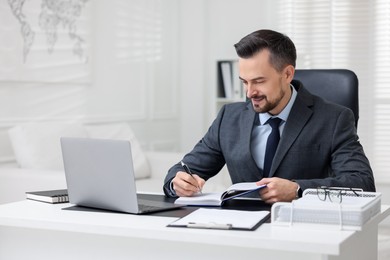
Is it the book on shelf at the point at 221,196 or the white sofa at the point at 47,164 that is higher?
the book on shelf at the point at 221,196

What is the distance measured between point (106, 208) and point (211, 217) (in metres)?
0.36

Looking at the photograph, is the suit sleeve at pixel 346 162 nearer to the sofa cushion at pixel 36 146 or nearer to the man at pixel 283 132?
the man at pixel 283 132

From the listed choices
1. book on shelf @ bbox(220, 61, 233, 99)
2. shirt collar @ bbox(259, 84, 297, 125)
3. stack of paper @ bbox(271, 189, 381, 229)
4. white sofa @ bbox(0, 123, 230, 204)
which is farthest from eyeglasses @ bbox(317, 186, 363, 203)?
book on shelf @ bbox(220, 61, 233, 99)

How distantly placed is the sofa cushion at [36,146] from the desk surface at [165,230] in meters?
1.87

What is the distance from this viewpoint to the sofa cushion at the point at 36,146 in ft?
13.1

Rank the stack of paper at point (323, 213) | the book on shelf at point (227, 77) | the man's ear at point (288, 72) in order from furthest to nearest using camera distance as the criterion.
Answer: the book on shelf at point (227, 77) < the man's ear at point (288, 72) < the stack of paper at point (323, 213)

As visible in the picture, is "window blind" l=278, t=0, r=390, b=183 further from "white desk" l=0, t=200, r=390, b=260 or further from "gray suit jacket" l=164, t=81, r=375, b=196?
"white desk" l=0, t=200, r=390, b=260

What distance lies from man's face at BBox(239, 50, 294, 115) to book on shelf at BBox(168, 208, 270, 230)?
0.56 m

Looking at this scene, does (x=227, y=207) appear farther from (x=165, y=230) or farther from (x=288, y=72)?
(x=288, y=72)

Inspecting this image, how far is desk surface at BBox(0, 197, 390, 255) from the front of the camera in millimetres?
1627

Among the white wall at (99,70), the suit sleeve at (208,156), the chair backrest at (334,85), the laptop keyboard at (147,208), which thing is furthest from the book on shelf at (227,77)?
the laptop keyboard at (147,208)

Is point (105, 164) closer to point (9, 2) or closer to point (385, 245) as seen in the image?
point (9, 2)

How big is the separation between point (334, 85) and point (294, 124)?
0.43m

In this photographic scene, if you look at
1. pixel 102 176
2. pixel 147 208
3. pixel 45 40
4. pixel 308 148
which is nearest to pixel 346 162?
pixel 308 148
